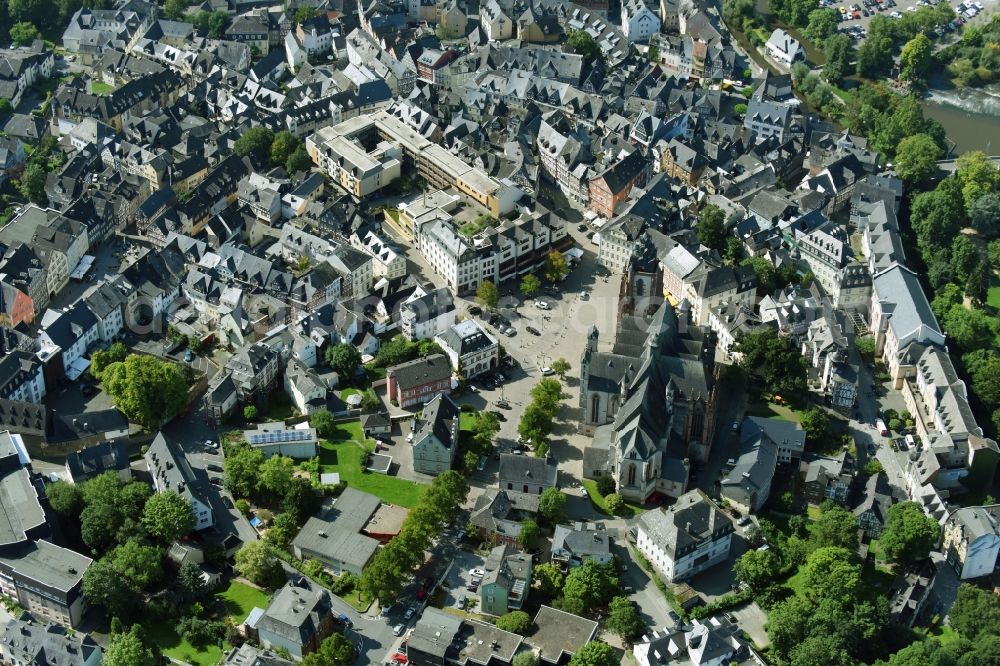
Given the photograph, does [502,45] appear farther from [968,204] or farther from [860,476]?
[860,476]

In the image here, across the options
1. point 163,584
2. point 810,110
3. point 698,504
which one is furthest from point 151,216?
point 810,110

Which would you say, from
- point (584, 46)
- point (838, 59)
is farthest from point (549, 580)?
point (838, 59)

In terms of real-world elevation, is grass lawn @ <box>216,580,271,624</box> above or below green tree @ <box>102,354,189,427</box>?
below

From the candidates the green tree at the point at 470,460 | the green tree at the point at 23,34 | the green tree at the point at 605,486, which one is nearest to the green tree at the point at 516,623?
the green tree at the point at 605,486

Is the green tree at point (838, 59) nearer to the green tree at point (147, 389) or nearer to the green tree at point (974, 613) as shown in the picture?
the green tree at point (974, 613)

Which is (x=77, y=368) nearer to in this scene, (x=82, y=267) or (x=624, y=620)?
(x=82, y=267)

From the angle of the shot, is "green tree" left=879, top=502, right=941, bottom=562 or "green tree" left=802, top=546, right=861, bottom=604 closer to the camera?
"green tree" left=802, top=546, right=861, bottom=604

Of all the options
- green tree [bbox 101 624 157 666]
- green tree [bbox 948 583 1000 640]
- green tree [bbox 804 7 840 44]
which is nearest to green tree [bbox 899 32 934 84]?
green tree [bbox 804 7 840 44]

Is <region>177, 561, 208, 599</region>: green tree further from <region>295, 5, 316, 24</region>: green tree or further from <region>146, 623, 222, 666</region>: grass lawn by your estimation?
<region>295, 5, 316, 24</region>: green tree
